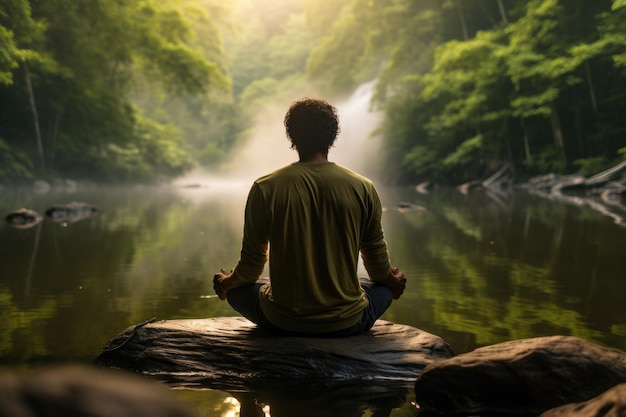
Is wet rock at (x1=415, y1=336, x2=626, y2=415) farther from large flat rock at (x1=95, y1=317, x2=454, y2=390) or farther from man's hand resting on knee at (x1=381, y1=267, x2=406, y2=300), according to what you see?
man's hand resting on knee at (x1=381, y1=267, x2=406, y2=300)

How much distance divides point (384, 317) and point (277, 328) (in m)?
1.58

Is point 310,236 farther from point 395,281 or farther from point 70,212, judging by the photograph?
point 70,212

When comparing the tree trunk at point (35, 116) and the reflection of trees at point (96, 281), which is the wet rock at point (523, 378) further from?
the tree trunk at point (35, 116)

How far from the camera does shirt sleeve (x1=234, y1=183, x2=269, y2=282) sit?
10.9 ft

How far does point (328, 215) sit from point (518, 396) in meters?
1.21

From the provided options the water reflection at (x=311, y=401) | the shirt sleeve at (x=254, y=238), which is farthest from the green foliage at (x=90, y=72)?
the water reflection at (x=311, y=401)


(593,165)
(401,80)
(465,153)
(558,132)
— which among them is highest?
(401,80)

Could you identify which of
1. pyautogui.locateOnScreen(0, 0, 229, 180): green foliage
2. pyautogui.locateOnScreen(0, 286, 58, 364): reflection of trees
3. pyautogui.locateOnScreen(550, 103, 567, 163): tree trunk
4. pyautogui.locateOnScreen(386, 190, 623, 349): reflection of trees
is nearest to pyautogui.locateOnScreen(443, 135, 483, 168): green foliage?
pyautogui.locateOnScreen(550, 103, 567, 163): tree trunk

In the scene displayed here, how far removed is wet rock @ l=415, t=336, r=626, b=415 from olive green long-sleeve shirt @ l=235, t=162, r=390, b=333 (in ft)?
2.15

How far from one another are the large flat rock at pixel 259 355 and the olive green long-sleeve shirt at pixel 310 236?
16cm

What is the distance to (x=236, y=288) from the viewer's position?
359 cm

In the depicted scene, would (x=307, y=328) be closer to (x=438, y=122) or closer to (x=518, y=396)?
(x=518, y=396)

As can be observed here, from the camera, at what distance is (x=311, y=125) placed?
3328 millimetres

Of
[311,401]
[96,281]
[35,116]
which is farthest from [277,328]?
[35,116]
